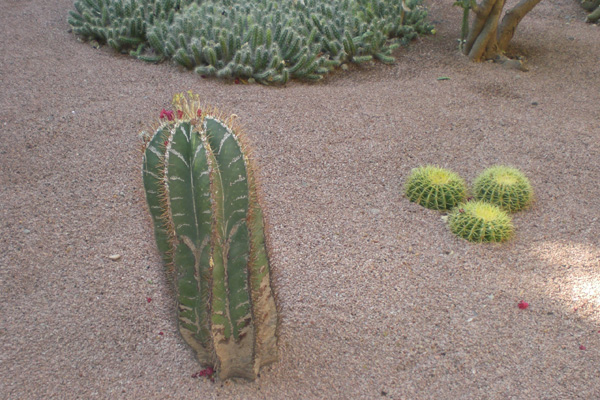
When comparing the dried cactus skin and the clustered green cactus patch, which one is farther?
the clustered green cactus patch

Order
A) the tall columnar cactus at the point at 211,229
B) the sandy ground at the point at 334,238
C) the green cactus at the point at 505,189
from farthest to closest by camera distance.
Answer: the green cactus at the point at 505,189
the sandy ground at the point at 334,238
the tall columnar cactus at the point at 211,229

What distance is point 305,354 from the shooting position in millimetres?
2646

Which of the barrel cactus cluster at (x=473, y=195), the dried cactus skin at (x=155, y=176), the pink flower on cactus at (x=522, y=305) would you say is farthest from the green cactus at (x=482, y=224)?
the dried cactus skin at (x=155, y=176)

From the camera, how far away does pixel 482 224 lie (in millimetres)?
3471

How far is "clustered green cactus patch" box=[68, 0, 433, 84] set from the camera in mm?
5645

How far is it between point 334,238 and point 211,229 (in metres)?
1.66

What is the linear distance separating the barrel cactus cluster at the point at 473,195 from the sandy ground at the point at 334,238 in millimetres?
116

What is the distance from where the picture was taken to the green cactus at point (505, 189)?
3771 millimetres

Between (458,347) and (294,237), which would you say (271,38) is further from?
(458,347)

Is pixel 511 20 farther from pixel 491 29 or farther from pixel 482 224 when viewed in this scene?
pixel 482 224

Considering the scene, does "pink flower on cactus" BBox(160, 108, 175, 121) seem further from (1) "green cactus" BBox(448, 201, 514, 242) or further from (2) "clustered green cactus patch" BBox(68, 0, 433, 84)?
(2) "clustered green cactus patch" BBox(68, 0, 433, 84)

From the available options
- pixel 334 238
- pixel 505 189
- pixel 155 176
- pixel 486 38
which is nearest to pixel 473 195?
pixel 505 189

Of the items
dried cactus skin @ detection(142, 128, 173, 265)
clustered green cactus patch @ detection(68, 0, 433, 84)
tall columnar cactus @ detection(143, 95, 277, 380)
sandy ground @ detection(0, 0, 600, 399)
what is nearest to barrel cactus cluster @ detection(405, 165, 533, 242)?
sandy ground @ detection(0, 0, 600, 399)

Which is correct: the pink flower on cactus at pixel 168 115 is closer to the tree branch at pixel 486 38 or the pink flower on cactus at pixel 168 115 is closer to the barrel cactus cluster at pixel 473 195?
the barrel cactus cluster at pixel 473 195
